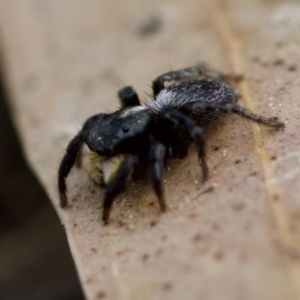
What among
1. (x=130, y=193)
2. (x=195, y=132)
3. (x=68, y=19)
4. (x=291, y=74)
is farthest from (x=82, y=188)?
(x=68, y=19)

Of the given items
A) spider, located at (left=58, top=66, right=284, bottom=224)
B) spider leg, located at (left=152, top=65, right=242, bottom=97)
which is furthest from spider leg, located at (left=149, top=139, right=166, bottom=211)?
spider leg, located at (left=152, top=65, right=242, bottom=97)

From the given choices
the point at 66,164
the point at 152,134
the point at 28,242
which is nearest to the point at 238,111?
the point at 152,134

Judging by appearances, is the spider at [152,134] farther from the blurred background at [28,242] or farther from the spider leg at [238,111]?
the blurred background at [28,242]

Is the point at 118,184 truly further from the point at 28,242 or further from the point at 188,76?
the point at 28,242

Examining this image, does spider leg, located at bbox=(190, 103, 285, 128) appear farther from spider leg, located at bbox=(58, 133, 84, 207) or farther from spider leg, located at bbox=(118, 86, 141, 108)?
spider leg, located at bbox=(58, 133, 84, 207)

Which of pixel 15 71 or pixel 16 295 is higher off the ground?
pixel 15 71

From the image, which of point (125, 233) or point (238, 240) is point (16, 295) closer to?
point (125, 233)
